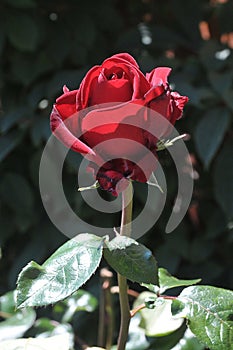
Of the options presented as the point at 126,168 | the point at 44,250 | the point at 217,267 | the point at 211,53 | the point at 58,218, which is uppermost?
the point at 126,168

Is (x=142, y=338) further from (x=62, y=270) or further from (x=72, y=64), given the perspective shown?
(x=72, y=64)

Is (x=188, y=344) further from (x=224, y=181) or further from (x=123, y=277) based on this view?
(x=224, y=181)

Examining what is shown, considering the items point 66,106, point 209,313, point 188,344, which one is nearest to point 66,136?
point 66,106

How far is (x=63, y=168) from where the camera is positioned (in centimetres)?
132

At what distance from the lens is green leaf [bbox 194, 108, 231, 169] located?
3.70 feet

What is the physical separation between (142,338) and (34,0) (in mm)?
870

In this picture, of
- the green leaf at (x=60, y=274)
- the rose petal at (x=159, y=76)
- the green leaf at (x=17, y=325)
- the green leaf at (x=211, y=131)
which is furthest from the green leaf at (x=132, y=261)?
the green leaf at (x=211, y=131)

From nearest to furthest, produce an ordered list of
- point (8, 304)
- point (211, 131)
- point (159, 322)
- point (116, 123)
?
point (116, 123) → point (159, 322) → point (8, 304) → point (211, 131)

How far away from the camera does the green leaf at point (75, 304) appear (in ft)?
2.44

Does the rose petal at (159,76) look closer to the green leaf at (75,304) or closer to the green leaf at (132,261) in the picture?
the green leaf at (132,261)

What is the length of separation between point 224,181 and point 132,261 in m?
0.80

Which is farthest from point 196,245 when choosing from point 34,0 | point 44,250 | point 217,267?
point 34,0

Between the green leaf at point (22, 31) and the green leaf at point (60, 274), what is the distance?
836mm

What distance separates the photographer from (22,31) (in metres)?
1.26
